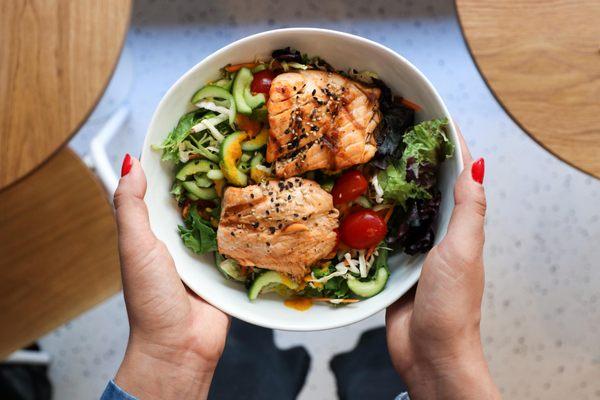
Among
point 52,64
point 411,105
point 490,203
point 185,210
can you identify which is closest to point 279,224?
point 185,210

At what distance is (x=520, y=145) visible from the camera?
9.78ft

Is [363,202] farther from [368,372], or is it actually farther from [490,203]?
[490,203]

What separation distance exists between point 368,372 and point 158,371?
105 cm

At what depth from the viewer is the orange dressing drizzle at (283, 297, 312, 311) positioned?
1825mm

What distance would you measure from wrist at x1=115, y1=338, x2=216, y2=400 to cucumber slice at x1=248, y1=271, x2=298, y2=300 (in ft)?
0.89

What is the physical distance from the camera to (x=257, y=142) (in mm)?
1791

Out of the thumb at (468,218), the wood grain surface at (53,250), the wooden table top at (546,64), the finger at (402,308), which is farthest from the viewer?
the wood grain surface at (53,250)

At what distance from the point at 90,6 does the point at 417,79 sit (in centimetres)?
121

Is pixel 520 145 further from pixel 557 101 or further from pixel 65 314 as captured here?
pixel 65 314

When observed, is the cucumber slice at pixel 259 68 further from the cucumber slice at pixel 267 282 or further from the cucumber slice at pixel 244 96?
the cucumber slice at pixel 267 282

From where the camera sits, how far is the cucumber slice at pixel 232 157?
1729 millimetres

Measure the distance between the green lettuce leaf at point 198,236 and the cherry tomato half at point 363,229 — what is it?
1.39 ft

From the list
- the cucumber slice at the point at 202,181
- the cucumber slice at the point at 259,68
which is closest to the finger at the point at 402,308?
the cucumber slice at the point at 202,181

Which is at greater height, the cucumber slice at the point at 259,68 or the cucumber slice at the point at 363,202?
the cucumber slice at the point at 259,68
